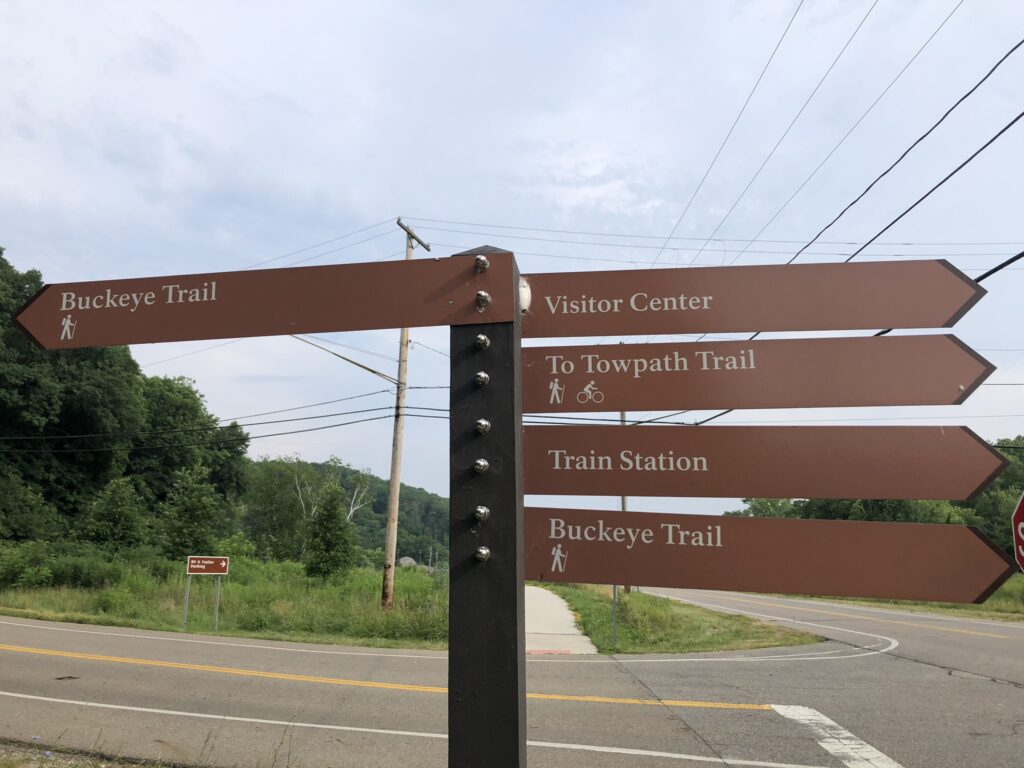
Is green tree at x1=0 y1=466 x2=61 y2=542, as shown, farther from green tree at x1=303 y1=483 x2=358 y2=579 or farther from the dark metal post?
the dark metal post

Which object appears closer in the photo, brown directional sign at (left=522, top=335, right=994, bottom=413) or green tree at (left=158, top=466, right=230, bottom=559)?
brown directional sign at (left=522, top=335, right=994, bottom=413)

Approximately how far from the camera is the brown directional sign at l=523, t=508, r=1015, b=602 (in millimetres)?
2238

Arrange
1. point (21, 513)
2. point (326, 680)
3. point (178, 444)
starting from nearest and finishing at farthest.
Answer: point (326, 680) < point (21, 513) < point (178, 444)

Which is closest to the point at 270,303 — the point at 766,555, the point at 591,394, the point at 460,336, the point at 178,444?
the point at 460,336

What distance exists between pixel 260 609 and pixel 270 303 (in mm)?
16765

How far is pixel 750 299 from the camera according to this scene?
259 cm

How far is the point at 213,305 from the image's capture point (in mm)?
2932

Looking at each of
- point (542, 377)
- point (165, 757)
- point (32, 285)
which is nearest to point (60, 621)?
point (165, 757)

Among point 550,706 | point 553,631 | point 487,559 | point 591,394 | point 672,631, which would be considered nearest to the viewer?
point 487,559

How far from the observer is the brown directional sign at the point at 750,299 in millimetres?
2477

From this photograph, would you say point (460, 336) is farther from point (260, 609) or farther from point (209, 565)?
Result: point (260, 609)

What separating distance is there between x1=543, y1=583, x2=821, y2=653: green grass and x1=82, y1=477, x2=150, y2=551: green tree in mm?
21087

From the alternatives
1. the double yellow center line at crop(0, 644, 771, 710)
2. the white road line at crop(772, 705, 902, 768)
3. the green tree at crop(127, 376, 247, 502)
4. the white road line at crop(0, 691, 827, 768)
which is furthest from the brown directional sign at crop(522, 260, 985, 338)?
the green tree at crop(127, 376, 247, 502)

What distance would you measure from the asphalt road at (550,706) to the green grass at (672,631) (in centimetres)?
157
